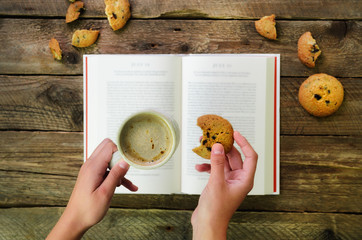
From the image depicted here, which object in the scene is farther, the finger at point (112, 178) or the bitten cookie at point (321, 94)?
the bitten cookie at point (321, 94)

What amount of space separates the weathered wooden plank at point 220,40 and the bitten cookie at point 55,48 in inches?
0.6

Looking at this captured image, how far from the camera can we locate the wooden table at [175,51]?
2.85 ft

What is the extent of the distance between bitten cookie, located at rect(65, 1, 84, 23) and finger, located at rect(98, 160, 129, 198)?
1.64 ft

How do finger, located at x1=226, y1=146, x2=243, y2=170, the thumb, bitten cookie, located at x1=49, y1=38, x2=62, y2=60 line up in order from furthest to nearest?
bitten cookie, located at x1=49, y1=38, x2=62, y2=60 < finger, located at x1=226, y1=146, x2=243, y2=170 < the thumb

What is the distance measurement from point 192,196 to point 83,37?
0.59 metres

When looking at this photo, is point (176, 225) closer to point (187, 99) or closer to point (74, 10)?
point (187, 99)

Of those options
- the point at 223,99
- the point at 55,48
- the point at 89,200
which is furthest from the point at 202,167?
the point at 55,48

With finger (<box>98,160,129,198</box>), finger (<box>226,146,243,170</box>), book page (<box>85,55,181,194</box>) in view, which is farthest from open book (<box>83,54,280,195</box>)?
finger (<box>98,160,129,198</box>)

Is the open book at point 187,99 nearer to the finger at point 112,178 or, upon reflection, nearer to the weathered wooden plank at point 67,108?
the weathered wooden plank at point 67,108

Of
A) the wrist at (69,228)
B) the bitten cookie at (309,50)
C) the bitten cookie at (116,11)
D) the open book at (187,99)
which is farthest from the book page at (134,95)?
the bitten cookie at (309,50)

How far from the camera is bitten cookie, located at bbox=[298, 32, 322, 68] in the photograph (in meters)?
0.84

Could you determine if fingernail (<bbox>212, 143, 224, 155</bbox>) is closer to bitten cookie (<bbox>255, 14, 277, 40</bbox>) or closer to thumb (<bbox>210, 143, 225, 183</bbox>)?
thumb (<bbox>210, 143, 225, 183</bbox>)

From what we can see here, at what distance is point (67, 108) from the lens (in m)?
0.89

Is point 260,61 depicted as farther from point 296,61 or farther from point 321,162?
point 321,162
